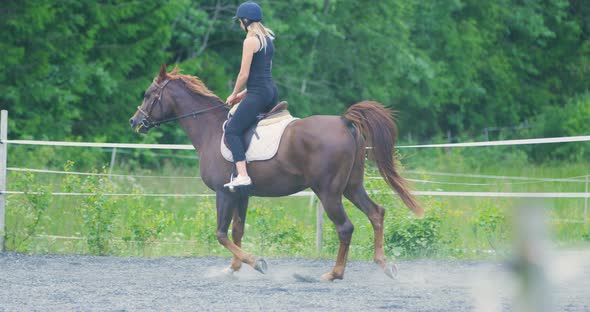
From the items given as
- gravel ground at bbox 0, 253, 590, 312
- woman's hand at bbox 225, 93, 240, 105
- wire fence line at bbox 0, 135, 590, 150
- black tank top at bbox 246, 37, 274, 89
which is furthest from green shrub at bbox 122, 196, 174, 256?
black tank top at bbox 246, 37, 274, 89

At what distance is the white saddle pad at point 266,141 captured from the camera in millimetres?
6914

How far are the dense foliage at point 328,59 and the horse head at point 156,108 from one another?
413 inches

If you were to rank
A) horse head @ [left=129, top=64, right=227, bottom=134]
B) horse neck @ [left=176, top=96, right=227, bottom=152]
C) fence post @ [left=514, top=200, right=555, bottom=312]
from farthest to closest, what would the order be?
horse head @ [left=129, top=64, right=227, bottom=134] < horse neck @ [left=176, top=96, right=227, bottom=152] < fence post @ [left=514, top=200, right=555, bottom=312]

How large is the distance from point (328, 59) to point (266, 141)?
61.3 ft

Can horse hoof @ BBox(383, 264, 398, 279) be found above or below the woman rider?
below

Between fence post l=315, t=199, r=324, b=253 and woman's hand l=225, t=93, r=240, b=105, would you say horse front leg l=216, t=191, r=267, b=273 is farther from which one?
fence post l=315, t=199, r=324, b=253

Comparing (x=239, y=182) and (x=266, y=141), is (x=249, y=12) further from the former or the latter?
(x=239, y=182)

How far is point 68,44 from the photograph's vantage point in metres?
18.8

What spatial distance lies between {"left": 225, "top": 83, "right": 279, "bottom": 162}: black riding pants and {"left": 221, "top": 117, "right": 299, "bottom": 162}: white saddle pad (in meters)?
0.08

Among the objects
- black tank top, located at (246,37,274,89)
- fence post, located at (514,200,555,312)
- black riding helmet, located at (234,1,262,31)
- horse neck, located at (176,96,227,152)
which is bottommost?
horse neck, located at (176,96,227,152)

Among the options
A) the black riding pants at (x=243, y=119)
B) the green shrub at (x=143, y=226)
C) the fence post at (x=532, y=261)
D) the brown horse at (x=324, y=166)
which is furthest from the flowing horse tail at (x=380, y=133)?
the fence post at (x=532, y=261)

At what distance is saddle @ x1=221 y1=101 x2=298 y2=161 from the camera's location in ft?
22.7

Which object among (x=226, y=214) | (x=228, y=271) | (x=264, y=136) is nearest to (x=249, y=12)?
(x=264, y=136)

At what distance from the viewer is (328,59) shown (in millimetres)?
25375
